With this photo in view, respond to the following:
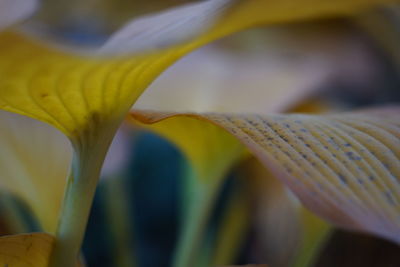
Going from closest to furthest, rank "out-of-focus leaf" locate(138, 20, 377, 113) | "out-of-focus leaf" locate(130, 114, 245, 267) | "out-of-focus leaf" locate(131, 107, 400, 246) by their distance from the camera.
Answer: "out-of-focus leaf" locate(131, 107, 400, 246), "out-of-focus leaf" locate(130, 114, 245, 267), "out-of-focus leaf" locate(138, 20, 377, 113)

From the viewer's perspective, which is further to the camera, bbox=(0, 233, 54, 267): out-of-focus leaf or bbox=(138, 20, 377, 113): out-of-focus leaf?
bbox=(138, 20, 377, 113): out-of-focus leaf

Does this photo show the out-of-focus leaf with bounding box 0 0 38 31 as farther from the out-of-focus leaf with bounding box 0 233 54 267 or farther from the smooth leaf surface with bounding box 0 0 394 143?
the out-of-focus leaf with bounding box 0 233 54 267

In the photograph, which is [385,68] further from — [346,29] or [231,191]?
[231,191]

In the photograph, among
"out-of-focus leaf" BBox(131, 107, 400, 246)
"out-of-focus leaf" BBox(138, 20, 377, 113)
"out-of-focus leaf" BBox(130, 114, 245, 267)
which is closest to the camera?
"out-of-focus leaf" BBox(131, 107, 400, 246)

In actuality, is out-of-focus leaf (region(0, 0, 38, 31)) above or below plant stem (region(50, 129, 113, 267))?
above

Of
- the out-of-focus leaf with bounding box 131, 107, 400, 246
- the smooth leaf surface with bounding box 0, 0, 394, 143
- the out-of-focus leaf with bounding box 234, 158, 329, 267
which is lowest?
the out-of-focus leaf with bounding box 234, 158, 329, 267

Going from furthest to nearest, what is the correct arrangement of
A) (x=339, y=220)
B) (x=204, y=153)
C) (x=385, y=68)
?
(x=385, y=68), (x=204, y=153), (x=339, y=220)

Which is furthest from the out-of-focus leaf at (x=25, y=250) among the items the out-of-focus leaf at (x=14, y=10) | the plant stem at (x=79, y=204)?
the out-of-focus leaf at (x=14, y=10)

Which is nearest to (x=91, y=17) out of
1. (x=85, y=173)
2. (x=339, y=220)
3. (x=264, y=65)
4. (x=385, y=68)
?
(x=264, y=65)

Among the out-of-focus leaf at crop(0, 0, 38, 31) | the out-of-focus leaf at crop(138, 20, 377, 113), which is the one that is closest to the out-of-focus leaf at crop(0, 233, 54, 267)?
the out-of-focus leaf at crop(0, 0, 38, 31)
